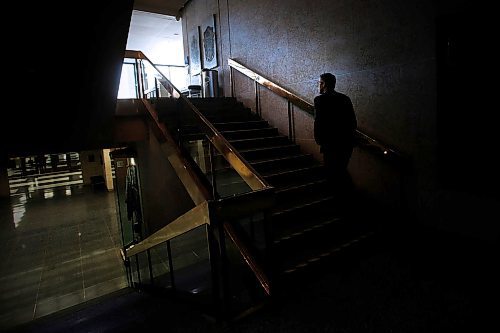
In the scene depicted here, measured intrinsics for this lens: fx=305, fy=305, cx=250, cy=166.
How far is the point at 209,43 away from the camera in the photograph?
8.18 meters

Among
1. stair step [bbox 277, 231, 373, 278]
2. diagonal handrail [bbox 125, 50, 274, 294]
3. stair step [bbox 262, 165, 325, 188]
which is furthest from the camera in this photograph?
stair step [bbox 262, 165, 325, 188]

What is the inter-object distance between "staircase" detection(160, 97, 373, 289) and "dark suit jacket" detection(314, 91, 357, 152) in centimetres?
76

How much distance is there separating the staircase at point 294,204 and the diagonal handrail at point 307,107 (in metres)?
0.66

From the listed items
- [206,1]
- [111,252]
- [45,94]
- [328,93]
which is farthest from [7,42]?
[206,1]

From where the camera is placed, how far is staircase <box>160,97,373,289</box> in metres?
3.03

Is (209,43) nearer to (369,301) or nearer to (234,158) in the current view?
(234,158)

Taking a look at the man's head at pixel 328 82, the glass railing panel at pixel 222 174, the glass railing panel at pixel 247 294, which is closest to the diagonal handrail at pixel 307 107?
the man's head at pixel 328 82

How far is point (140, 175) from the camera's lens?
745cm

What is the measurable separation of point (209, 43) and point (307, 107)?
4657mm

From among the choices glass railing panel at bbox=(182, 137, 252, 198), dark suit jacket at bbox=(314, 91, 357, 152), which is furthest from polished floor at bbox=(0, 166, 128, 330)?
dark suit jacket at bbox=(314, 91, 357, 152)

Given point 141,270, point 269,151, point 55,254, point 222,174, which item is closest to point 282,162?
point 269,151

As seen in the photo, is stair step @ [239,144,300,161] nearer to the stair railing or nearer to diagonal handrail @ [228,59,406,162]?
diagonal handrail @ [228,59,406,162]

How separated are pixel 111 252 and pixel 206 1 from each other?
681cm

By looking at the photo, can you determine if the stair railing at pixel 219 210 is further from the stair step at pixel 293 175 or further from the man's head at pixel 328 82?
the man's head at pixel 328 82
